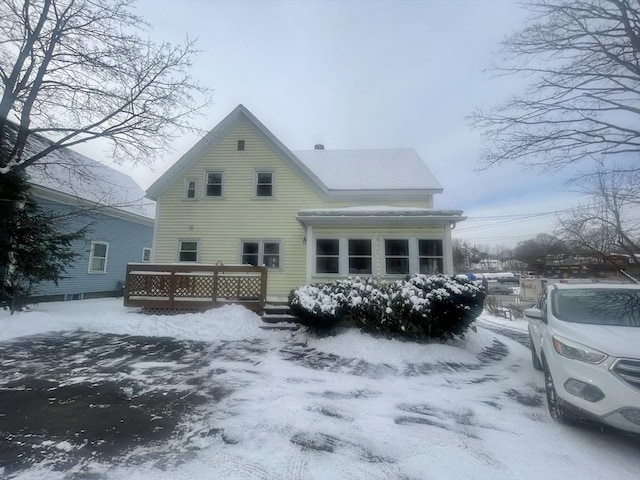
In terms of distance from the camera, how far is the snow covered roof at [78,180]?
9.91 metres

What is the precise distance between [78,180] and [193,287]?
34.5 ft

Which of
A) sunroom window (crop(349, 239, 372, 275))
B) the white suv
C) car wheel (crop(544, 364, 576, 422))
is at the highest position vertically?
sunroom window (crop(349, 239, 372, 275))

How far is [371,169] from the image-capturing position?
15461 mm

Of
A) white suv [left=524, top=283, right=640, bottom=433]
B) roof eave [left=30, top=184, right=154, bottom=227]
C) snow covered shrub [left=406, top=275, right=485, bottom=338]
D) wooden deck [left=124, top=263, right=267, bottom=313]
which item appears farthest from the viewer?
roof eave [left=30, top=184, right=154, bottom=227]

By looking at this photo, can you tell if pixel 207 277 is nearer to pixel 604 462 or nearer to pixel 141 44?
pixel 141 44

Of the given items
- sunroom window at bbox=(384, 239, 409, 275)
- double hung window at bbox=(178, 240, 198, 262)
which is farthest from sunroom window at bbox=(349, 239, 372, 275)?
double hung window at bbox=(178, 240, 198, 262)

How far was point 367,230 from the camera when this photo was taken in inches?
454

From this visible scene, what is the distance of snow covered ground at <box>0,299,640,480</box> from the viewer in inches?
108

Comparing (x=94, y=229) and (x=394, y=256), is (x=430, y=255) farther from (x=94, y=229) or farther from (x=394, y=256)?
(x=94, y=229)

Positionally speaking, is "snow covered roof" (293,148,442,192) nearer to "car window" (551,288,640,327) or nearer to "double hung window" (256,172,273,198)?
"double hung window" (256,172,273,198)

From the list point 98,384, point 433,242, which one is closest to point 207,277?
point 98,384

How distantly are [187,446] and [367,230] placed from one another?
30.8ft

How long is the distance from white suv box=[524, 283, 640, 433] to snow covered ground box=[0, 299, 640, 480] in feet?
1.41

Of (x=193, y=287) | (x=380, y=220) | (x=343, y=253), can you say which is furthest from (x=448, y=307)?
(x=193, y=287)
